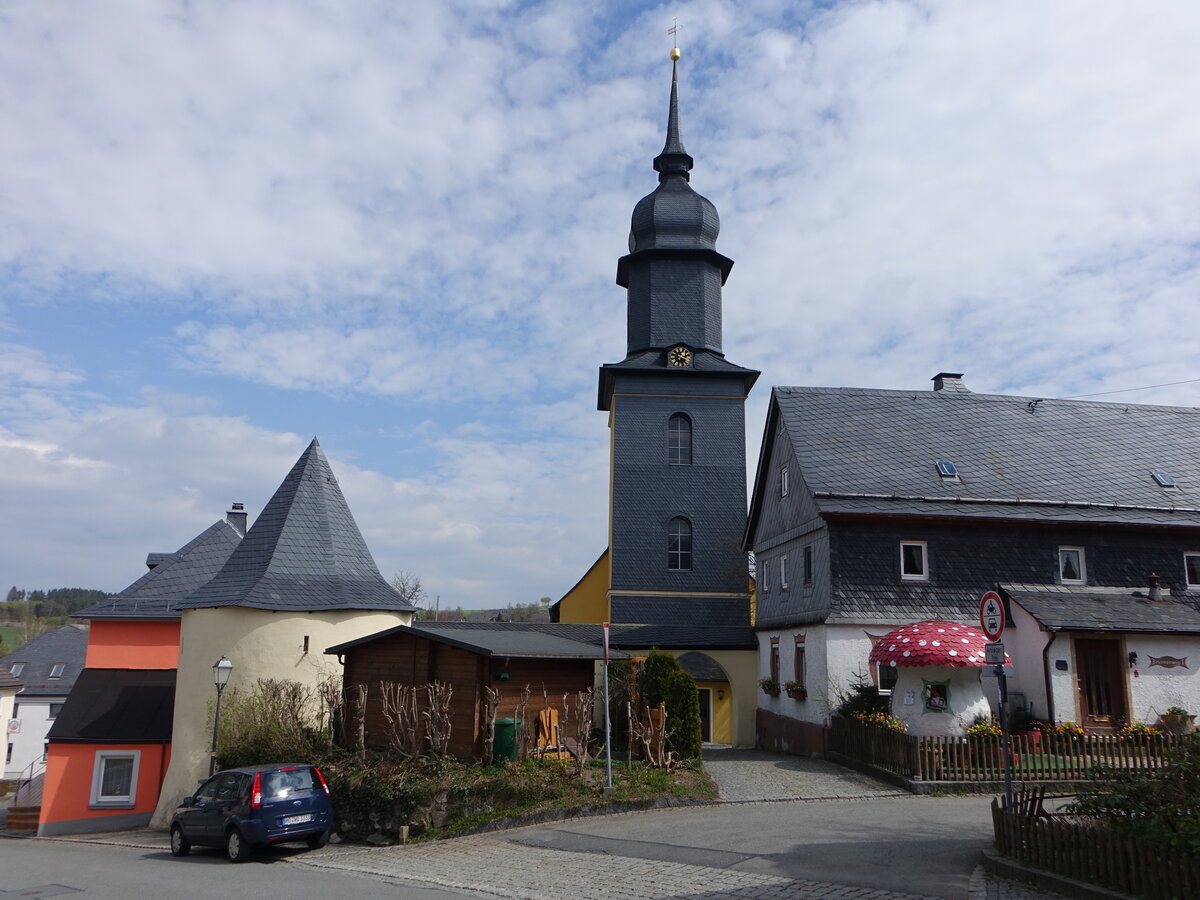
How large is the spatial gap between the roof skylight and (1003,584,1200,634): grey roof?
371 cm

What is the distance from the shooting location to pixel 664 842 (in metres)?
13.3

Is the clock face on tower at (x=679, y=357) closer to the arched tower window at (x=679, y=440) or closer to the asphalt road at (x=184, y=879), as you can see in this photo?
the arched tower window at (x=679, y=440)

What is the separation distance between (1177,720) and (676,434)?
18745 millimetres

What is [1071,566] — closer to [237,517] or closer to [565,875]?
[565,875]

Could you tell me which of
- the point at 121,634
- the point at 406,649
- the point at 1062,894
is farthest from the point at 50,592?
the point at 1062,894

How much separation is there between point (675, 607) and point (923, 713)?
571 inches

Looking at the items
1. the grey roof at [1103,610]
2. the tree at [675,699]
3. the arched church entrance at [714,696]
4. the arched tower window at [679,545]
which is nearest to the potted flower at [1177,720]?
the grey roof at [1103,610]

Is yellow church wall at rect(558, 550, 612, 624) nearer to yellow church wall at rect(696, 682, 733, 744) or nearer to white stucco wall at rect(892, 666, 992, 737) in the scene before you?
yellow church wall at rect(696, 682, 733, 744)

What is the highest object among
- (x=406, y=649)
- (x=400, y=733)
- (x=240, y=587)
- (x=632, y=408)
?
(x=632, y=408)

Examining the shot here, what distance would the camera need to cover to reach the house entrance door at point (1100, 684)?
2083 cm

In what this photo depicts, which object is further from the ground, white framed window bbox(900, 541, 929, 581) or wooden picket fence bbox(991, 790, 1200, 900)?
white framed window bbox(900, 541, 929, 581)

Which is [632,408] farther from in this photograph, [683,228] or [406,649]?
[406,649]

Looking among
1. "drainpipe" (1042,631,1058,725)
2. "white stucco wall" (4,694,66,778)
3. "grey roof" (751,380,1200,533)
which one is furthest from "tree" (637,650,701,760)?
"white stucco wall" (4,694,66,778)

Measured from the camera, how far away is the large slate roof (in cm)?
2752
